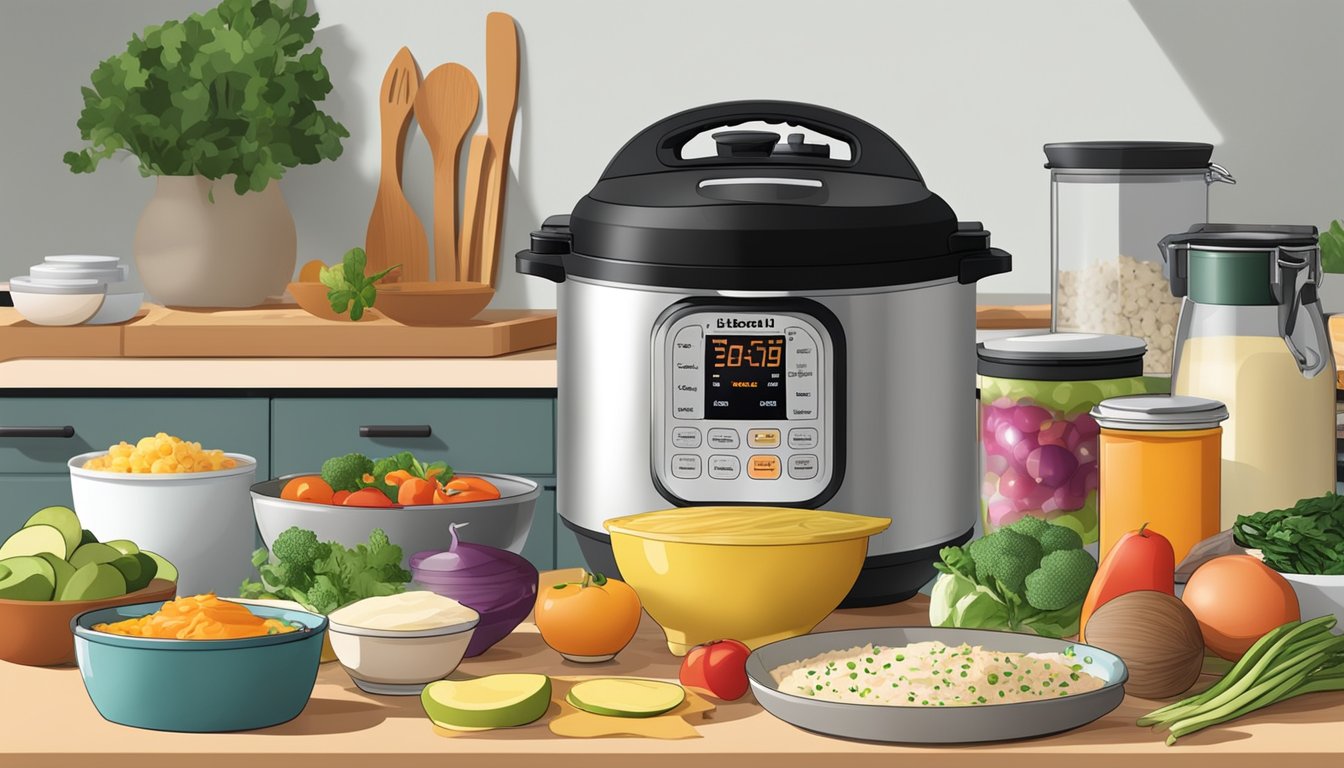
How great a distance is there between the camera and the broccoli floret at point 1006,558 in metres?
1.19

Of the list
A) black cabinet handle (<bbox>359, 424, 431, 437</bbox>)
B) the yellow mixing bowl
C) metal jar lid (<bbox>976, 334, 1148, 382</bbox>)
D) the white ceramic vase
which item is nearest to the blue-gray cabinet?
→ black cabinet handle (<bbox>359, 424, 431, 437</bbox>)

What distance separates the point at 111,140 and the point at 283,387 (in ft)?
2.17

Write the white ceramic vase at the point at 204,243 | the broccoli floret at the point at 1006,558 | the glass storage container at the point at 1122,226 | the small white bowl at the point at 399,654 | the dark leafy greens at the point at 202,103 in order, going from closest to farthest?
the small white bowl at the point at 399,654, the broccoli floret at the point at 1006,558, the glass storage container at the point at 1122,226, the dark leafy greens at the point at 202,103, the white ceramic vase at the point at 204,243

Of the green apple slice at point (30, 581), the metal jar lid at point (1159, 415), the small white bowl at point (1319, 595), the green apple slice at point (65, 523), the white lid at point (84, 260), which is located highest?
the white lid at point (84, 260)

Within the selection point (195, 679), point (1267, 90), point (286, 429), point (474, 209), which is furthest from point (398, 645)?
point (1267, 90)

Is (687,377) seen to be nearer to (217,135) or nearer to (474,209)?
(217,135)

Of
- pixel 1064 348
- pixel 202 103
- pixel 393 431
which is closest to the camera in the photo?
pixel 1064 348

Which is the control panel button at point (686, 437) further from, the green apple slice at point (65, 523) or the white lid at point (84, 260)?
the white lid at point (84, 260)

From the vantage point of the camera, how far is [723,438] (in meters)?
1.37

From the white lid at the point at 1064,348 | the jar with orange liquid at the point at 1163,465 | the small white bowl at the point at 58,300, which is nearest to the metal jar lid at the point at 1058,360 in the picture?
the white lid at the point at 1064,348

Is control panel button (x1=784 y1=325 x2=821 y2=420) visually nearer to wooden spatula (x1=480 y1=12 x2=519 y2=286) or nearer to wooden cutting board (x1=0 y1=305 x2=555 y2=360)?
wooden cutting board (x1=0 y1=305 x2=555 y2=360)

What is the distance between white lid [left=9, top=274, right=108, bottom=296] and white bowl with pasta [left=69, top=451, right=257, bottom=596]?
1.64m

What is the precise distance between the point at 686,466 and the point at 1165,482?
380mm

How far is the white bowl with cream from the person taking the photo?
1.08 meters
